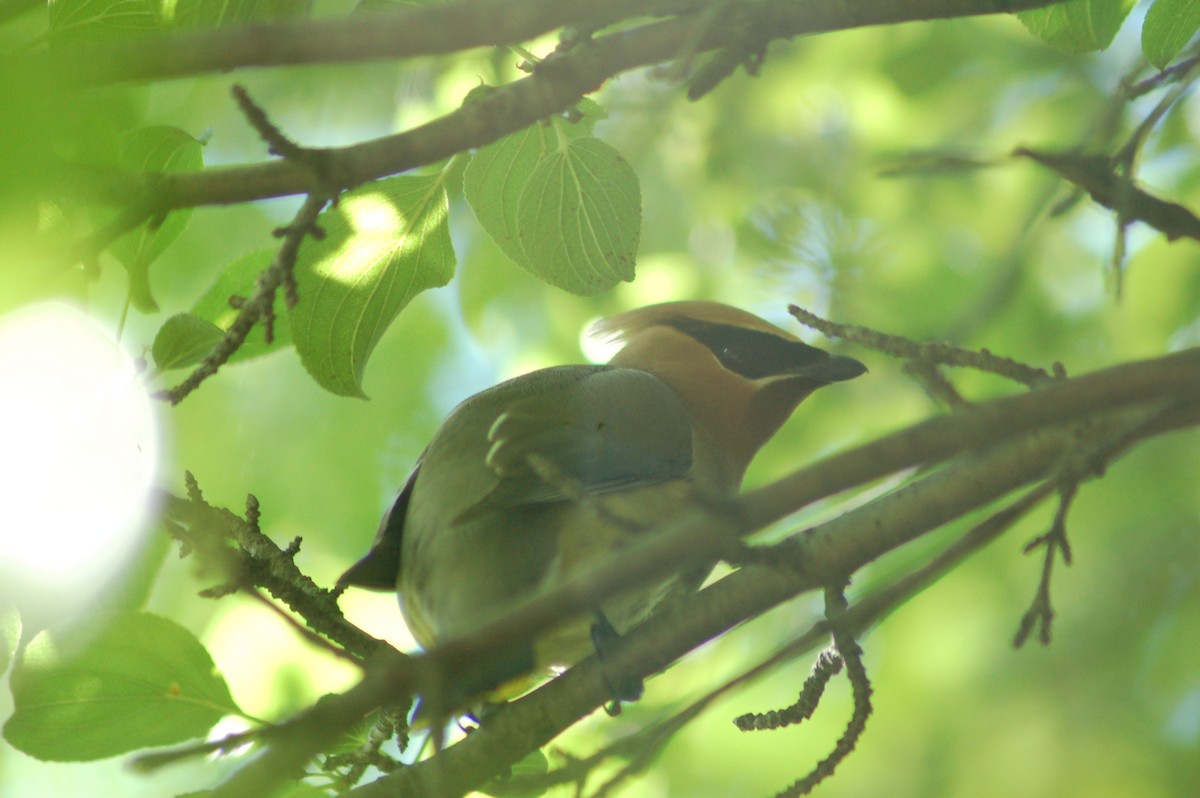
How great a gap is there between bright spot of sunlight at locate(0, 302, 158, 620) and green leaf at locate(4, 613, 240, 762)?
0.12 m

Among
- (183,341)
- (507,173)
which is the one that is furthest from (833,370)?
(183,341)

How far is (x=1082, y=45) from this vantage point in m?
2.89

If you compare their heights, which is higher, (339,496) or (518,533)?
(339,496)

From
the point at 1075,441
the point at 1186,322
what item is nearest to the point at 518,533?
the point at 1075,441

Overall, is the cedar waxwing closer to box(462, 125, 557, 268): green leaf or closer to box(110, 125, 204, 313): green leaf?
box(462, 125, 557, 268): green leaf

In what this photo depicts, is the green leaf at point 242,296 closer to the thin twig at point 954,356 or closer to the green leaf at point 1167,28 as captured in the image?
the thin twig at point 954,356

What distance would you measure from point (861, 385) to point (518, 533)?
3011 mm

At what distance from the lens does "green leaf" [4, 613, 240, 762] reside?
2588 mm

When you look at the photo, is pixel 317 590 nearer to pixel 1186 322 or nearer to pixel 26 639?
pixel 26 639

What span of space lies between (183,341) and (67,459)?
342mm

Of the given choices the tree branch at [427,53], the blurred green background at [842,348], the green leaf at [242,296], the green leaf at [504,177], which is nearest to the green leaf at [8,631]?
the green leaf at [242,296]

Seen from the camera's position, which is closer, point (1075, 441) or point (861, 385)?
point (1075, 441)

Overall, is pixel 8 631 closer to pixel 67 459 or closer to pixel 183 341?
pixel 67 459

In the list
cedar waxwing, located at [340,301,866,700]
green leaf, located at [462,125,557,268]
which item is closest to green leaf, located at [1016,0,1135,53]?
green leaf, located at [462,125,557,268]
